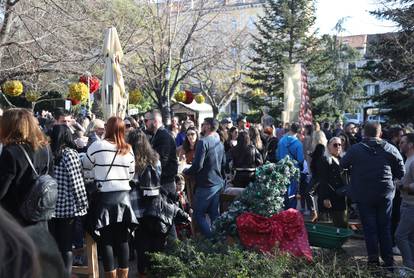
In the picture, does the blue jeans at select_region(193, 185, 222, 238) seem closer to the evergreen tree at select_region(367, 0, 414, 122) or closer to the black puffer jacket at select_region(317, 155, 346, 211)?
the black puffer jacket at select_region(317, 155, 346, 211)

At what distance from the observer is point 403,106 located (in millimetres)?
20656

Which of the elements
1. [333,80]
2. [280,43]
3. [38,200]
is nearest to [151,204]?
[38,200]

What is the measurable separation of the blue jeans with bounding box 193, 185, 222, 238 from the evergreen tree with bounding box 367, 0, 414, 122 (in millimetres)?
12418

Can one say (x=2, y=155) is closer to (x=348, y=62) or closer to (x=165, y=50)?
(x=165, y=50)

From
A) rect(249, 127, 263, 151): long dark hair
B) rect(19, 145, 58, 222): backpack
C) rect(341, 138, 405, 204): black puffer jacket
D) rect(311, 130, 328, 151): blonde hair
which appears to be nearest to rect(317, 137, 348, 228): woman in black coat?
rect(311, 130, 328, 151): blonde hair

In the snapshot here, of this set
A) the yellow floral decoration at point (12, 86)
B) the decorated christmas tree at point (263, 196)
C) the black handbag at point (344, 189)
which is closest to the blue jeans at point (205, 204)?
the decorated christmas tree at point (263, 196)

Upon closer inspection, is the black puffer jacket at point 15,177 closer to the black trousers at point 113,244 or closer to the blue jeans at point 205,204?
the black trousers at point 113,244

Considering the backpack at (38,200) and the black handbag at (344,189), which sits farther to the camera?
the black handbag at (344,189)

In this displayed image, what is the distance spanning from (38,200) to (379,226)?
13.7 ft

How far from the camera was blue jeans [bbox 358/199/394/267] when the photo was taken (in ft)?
20.8

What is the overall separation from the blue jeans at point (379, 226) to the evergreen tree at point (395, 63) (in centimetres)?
1231

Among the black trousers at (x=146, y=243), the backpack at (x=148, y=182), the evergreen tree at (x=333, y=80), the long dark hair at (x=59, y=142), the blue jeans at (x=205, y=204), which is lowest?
the black trousers at (x=146, y=243)

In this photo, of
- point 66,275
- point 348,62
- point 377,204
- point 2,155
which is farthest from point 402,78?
point 348,62

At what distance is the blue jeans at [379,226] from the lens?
6348mm
